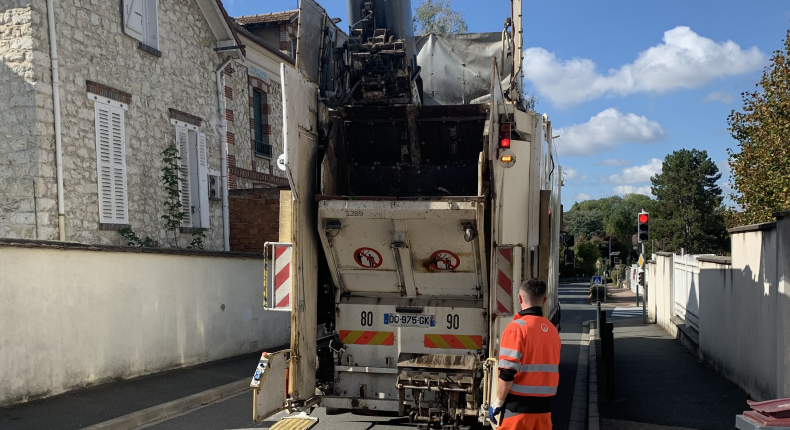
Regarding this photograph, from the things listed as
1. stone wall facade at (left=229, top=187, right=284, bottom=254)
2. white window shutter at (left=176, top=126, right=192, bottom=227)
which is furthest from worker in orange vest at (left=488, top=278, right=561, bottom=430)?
stone wall facade at (left=229, top=187, right=284, bottom=254)

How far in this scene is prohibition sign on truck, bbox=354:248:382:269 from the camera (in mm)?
6608

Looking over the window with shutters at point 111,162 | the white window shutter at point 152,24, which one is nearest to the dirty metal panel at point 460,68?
the window with shutters at point 111,162

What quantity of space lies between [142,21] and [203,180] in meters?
3.38

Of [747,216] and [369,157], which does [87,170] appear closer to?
[369,157]

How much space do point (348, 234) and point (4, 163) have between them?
7023 millimetres

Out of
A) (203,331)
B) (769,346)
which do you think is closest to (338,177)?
(769,346)

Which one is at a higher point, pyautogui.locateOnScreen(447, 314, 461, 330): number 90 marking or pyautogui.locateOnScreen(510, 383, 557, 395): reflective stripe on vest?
pyautogui.locateOnScreen(447, 314, 461, 330): number 90 marking

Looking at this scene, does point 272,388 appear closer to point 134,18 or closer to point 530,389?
point 530,389

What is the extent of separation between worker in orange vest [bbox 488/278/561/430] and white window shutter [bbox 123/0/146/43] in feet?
35.5

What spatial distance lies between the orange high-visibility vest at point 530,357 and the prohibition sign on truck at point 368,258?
6.91 feet

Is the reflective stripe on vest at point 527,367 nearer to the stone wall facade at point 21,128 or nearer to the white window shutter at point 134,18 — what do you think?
the stone wall facade at point 21,128

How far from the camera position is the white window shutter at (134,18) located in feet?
42.8

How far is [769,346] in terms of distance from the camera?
742cm

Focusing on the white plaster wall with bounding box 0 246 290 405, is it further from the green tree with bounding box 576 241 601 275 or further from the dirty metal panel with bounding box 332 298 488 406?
the green tree with bounding box 576 241 601 275
